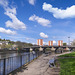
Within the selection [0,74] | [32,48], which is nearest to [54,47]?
[32,48]

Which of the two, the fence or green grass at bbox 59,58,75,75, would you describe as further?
the fence

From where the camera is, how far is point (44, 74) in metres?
10.5

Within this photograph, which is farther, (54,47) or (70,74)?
(54,47)

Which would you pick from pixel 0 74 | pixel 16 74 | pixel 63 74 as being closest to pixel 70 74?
pixel 63 74

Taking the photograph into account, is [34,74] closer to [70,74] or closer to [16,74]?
[16,74]

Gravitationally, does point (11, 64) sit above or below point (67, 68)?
below

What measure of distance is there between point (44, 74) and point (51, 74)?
0.68m

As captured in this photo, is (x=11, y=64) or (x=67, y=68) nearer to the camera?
(x=67, y=68)

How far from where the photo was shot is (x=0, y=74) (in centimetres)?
1243

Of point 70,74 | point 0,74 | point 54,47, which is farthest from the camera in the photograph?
point 54,47

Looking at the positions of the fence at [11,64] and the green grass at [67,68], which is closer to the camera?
the green grass at [67,68]

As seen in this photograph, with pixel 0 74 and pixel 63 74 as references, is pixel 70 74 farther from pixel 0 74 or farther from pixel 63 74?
pixel 0 74

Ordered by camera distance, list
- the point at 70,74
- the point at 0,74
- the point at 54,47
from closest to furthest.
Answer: the point at 70,74 < the point at 0,74 < the point at 54,47

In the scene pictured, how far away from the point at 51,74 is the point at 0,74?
19.3 ft
